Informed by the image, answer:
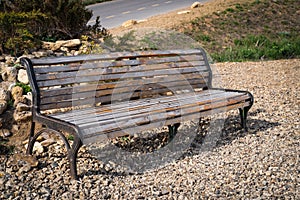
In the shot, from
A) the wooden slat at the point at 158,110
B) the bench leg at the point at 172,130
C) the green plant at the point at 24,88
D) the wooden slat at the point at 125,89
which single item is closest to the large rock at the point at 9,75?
the green plant at the point at 24,88

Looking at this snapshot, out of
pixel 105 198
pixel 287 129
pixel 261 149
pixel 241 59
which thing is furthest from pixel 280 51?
pixel 105 198

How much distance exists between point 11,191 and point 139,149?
1.41 meters

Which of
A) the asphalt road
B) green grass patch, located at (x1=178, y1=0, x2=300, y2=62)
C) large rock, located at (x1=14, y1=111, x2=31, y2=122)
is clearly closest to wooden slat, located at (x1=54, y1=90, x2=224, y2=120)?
large rock, located at (x1=14, y1=111, x2=31, y2=122)

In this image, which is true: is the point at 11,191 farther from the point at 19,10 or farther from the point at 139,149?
the point at 19,10

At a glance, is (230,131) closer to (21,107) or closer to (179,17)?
(21,107)

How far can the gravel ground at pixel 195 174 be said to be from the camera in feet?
11.0

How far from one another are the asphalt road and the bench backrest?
23.9 ft

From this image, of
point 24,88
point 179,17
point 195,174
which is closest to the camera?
point 195,174

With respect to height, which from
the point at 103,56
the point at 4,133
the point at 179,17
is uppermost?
the point at 103,56

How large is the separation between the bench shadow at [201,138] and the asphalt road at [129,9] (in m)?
7.60

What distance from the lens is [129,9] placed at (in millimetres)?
15719

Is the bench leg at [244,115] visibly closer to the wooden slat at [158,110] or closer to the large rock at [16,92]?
the wooden slat at [158,110]

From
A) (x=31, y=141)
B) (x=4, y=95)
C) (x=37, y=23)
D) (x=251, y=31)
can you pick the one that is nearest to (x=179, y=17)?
(x=251, y=31)

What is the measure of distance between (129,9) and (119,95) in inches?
460
